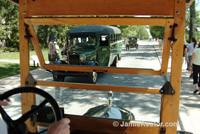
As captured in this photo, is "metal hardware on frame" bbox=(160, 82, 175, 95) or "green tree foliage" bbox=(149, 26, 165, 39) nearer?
"metal hardware on frame" bbox=(160, 82, 175, 95)

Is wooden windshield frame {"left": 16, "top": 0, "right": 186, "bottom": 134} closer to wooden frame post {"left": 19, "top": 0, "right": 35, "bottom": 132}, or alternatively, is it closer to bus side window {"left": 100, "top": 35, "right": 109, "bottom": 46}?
wooden frame post {"left": 19, "top": 0, "right": 35, "bottom": 132}

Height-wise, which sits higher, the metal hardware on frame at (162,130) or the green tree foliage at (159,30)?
the green tree foliage at (159,30)

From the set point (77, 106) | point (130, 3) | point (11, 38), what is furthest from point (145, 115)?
point (11, 38)

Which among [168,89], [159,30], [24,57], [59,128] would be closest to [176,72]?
[168,89]

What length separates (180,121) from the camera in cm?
465

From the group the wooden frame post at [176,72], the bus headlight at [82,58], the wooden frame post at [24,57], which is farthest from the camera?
the bus headlight at [82,58]

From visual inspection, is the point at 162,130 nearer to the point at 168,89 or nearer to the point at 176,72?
the point at 168,89

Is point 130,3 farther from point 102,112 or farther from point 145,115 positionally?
point 145,115

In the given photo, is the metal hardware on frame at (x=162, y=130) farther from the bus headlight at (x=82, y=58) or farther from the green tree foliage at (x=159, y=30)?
the bus headlight at (x=82, y=58)

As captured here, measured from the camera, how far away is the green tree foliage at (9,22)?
26.9 meters

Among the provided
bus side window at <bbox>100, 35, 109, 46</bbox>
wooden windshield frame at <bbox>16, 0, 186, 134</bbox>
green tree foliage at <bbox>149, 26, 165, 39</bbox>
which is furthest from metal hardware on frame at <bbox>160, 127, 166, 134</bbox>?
bus side window at <bbox>100, 35, 109, 46</bbox>

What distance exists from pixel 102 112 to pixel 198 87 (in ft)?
18.4

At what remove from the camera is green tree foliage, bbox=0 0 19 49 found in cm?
2694

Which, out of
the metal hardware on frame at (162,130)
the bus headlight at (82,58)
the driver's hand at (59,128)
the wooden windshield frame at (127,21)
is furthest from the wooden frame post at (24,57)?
the bus headlight at (82,58)
